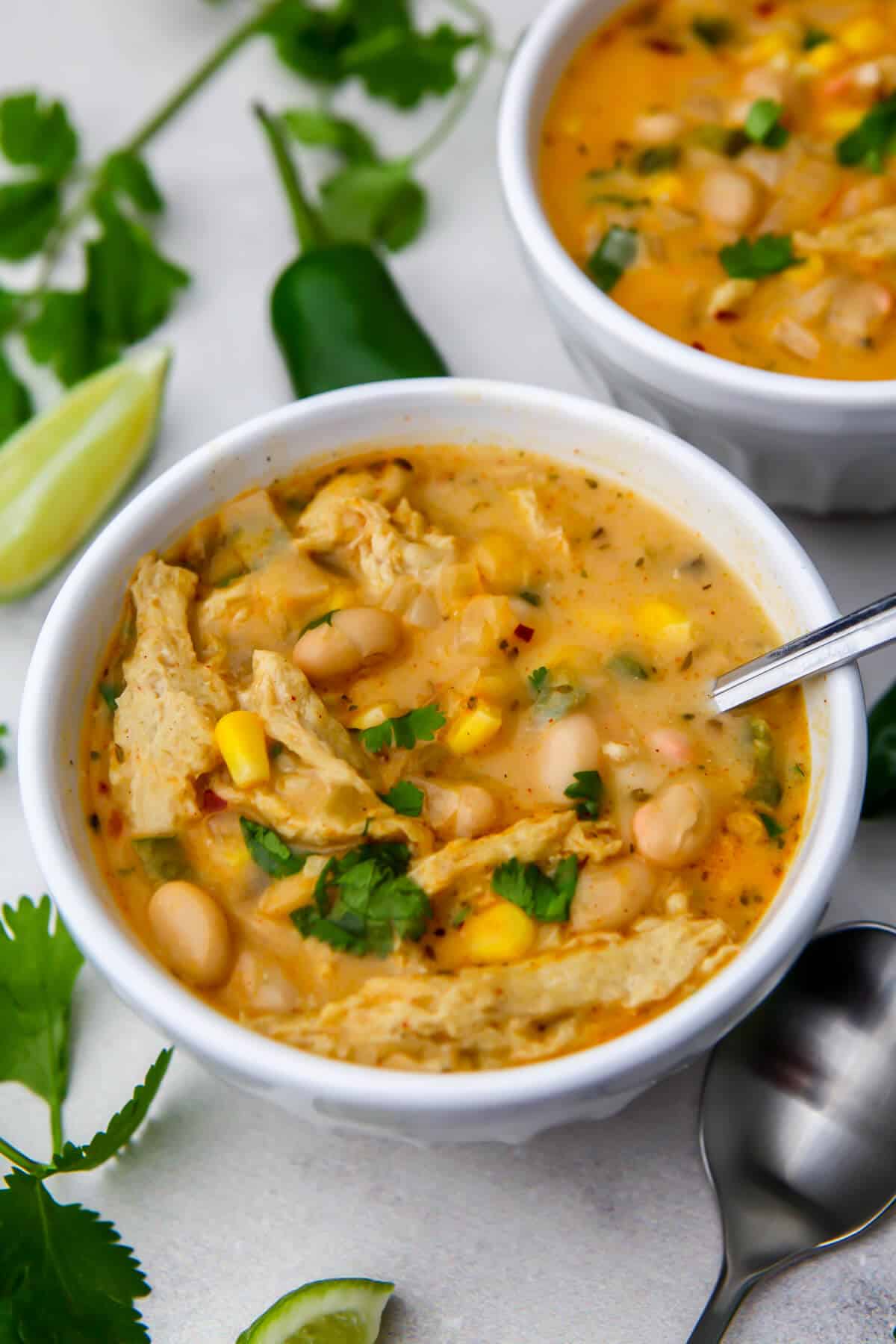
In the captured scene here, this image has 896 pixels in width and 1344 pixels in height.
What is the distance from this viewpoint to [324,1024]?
2.17m

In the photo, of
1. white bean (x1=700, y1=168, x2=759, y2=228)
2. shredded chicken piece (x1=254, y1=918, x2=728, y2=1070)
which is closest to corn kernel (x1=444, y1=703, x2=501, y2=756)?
shredded chicken piece (x1=254, y1=918, x2=728, y2=1070)

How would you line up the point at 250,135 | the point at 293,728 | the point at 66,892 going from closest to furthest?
the point at 66,892 → the point at 293,728 → the point at 250,135

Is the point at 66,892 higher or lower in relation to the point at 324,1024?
higher

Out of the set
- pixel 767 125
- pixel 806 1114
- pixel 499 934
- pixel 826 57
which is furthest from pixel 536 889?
pixel 826 57

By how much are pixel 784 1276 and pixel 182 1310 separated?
103 cm

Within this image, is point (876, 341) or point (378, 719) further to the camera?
point (876, 341)

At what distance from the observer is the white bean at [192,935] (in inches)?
87.4

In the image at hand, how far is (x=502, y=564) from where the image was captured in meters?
2.57

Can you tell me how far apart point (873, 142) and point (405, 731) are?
1.72 metres

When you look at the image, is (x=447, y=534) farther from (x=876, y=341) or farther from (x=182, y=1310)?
Result: (x=182, y=1310)

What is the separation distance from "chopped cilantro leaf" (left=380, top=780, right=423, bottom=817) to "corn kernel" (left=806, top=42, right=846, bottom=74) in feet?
6.46

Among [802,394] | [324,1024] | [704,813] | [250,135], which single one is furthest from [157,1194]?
[250,135]

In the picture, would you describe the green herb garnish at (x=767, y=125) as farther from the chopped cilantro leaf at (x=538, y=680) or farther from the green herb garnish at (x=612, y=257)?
the chopped cilantro leaf at (x=538, y=680)

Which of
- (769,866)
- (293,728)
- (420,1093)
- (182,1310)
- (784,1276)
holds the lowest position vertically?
(784,1276)
